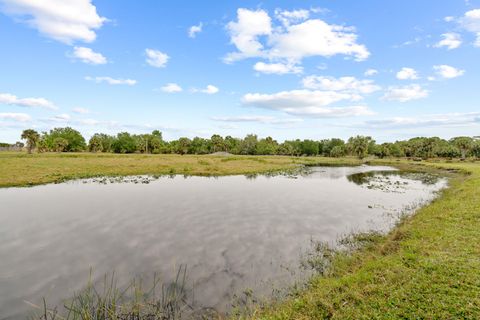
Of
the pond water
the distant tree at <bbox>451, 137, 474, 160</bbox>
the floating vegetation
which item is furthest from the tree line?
the pond water

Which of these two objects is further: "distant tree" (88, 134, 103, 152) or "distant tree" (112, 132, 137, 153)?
"distant tree" (112, 132, 137, 153)

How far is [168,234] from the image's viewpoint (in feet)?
60.2

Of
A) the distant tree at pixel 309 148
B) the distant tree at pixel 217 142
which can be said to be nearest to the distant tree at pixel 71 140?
the distant tree at pixel 217 142

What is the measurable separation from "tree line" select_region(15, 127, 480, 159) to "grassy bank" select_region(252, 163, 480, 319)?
137164 millimetres

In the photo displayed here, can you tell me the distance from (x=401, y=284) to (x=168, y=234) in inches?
562

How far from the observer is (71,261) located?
13984 millimetres

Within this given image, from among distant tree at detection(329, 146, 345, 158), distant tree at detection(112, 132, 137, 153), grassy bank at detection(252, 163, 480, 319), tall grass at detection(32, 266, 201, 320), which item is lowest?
tall grass at detection(32, 266, 201, 320)

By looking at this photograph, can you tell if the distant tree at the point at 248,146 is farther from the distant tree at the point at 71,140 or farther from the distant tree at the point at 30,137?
the distant tree at the point at 30,137

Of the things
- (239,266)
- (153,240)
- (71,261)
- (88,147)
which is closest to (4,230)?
(71,261)

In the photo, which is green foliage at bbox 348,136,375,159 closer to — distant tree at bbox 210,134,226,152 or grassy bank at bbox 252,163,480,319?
distant tree at bbox 210,134,226,152

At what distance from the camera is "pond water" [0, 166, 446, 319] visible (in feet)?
39.7

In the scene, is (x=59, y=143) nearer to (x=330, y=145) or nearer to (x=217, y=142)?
(x=217, y=142)

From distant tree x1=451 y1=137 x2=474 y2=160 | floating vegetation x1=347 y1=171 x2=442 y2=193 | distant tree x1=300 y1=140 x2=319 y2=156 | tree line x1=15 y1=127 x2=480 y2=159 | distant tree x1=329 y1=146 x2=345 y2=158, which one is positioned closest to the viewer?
floating vegetation x1=347 y1=171 x2=442 y2=193

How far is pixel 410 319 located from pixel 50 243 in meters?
19.4
